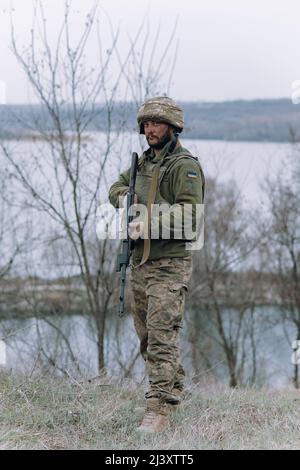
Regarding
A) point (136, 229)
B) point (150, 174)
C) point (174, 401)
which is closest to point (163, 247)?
point (136, 229)

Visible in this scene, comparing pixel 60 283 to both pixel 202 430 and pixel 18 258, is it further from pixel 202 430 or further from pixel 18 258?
pixel 202 430

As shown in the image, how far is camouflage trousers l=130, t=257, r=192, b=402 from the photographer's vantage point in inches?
157

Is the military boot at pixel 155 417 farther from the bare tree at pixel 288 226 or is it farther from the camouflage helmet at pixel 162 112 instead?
the bare tree at pixel 288 226

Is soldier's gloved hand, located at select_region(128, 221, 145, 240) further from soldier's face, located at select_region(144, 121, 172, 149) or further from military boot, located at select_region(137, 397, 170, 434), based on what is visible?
military boot, located at select_region(137, 397, 170, 434)

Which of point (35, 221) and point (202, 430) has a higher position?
point (35, 221)

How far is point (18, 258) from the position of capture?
540 inches

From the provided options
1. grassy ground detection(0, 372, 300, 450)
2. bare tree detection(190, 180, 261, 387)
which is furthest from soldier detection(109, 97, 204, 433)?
bare tree detection(190, 180, 261, 387)

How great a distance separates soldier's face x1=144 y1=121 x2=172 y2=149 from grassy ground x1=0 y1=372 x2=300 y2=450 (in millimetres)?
A: 1599

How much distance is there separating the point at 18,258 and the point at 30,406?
9.60 metres

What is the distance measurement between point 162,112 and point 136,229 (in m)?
0.67

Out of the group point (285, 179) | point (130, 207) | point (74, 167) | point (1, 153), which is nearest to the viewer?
point (130, 207)
